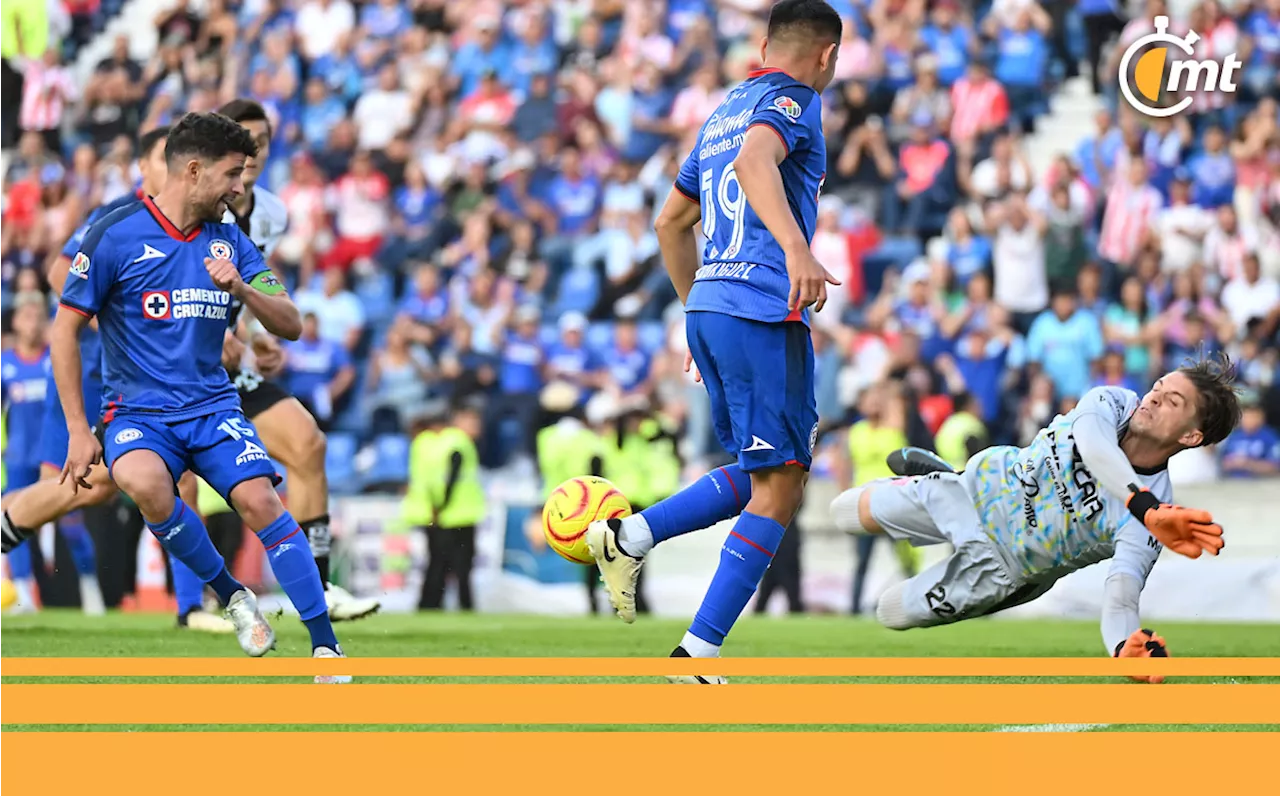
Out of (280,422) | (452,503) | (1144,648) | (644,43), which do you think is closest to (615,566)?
(1144,648)

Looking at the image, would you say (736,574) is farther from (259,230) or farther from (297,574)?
(259,230)

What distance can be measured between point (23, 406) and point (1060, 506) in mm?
8527

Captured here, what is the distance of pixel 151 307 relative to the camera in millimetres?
6180

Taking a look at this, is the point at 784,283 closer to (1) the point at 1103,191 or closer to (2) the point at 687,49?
(1) the point at 1103,191

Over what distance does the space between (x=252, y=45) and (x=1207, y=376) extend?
14004mm

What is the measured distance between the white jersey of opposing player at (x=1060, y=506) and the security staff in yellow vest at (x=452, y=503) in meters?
6.73

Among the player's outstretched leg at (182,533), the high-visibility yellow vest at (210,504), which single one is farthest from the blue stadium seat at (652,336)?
the player's outstretched leg at (182,533)

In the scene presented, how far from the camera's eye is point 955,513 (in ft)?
22.5

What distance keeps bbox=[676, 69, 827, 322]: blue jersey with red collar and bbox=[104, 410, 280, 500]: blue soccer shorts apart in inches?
65.6

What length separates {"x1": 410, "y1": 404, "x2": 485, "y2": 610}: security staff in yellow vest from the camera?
12969 millimetres

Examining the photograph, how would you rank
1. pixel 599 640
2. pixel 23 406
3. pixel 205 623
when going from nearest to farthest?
1. pixel 205 623
2. pixel 599 640
3. pixel 23 406
